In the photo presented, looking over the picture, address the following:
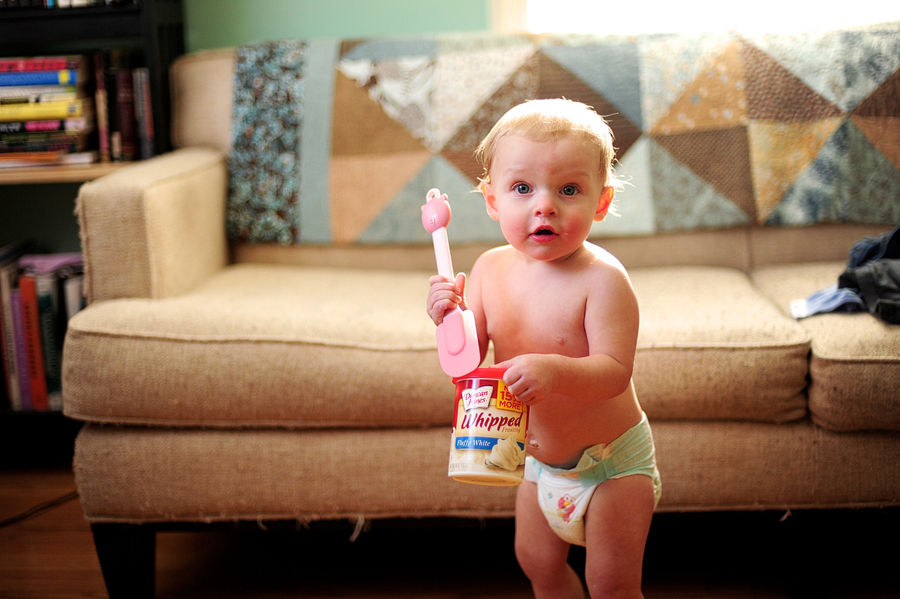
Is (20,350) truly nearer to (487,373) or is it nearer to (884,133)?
(487,373)

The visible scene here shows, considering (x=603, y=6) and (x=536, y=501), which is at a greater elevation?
(x=603, y=6)

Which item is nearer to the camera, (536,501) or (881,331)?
(536,501)

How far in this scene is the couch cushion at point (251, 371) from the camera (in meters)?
1.16

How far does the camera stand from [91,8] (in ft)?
5.83

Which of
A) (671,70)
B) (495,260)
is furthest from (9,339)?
(671,70)

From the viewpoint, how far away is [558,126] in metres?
0.71

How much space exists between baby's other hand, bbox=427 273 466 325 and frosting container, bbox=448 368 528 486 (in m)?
0.07

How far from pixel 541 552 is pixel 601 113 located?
107cm

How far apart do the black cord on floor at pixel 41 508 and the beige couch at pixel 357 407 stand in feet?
1.39

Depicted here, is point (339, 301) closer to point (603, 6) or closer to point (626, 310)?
point (626, 310)

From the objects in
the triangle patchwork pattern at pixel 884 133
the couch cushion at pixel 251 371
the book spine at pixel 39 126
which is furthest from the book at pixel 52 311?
the triangle patchwork pattern at pixel 884 133

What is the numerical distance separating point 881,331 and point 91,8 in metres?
1.79

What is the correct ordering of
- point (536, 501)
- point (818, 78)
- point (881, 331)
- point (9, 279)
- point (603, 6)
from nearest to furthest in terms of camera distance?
1. point (536, 501)
2. point (881, 331)
3. point (818, 78)
4. point (9, 279)
5. point (603, 6)

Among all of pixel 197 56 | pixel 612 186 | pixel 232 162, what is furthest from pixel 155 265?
pixel 612 186
